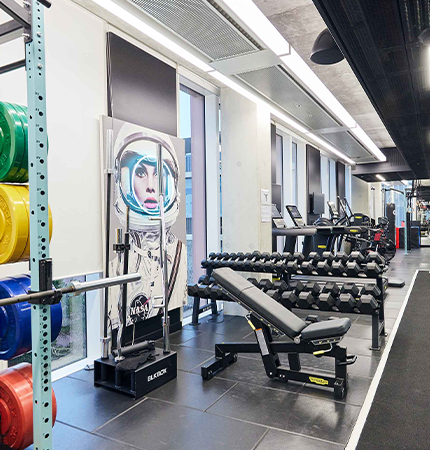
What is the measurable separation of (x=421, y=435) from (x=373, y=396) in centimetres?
52

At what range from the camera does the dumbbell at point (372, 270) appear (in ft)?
13.2

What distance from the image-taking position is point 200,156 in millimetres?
5488

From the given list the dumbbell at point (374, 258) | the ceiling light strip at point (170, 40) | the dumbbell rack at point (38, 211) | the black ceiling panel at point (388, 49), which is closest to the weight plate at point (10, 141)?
the dumbbell rack at point (38, 211)

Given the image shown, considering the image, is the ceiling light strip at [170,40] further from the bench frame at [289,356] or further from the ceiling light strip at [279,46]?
the bench frame at [289,356]

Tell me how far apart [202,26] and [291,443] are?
2.95 metres

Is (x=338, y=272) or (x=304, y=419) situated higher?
(x=338, y=272)

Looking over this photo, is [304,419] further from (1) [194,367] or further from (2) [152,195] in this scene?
(2) [152,195]

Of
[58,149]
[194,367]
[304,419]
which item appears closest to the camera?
[304,419]

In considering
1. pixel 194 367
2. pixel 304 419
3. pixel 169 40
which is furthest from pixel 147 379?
pixel 169 40

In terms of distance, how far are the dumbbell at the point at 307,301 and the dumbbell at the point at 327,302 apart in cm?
5

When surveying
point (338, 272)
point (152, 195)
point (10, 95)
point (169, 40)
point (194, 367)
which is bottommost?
point (194, 367)

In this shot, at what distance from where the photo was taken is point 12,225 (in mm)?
1564

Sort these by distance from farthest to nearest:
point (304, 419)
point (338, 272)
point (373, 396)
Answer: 1. point (338, 272)
2. point (373, 396)
3. point (304, 419)

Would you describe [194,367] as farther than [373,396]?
Yes
